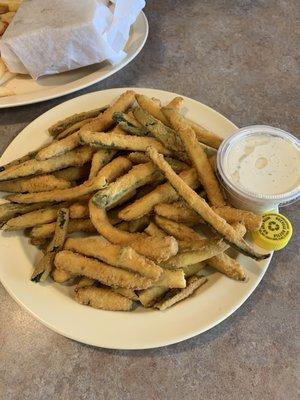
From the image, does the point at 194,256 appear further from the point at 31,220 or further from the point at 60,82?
the point at 60,82

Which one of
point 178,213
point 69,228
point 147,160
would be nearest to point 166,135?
point 147,160

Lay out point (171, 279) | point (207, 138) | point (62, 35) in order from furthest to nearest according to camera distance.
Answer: point (62, 35), point (207, 138), point (171, 279)

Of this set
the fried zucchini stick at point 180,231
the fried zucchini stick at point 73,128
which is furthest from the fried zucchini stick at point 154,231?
the fried zucchini stick at point 73,128

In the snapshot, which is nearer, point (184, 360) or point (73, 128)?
point (184, 360)

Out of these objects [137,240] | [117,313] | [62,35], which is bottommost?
[117,313]

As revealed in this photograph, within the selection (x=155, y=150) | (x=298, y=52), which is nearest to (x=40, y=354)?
(x=155, y=150)

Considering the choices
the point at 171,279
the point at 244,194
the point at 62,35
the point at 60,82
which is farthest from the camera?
the point at 60,82

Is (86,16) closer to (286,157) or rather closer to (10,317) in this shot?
(286,157)

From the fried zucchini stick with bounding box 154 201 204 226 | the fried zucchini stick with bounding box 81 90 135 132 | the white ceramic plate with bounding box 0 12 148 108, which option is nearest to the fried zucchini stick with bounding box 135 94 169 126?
the fried zucchini stick with bounding box 81 90 135 132
